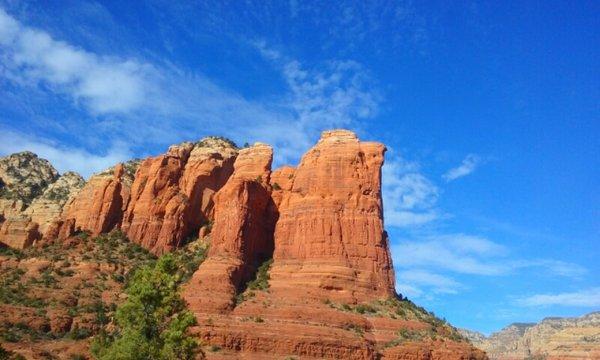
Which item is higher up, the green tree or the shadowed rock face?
the shadowed rock face

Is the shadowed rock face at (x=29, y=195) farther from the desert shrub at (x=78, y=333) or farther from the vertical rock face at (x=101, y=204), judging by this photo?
the desert shrub at (x=78, y=333)

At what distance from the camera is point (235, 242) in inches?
2830

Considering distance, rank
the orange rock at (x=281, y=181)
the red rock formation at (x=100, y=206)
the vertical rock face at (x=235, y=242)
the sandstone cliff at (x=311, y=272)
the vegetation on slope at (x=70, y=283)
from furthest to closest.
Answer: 1. the red rock formation at (x=100, y=206)
2. the orange rock at (x=281, y=181)
3. the vegetation on slope at (x=70, y=283)
4. the vertical rock face at (x=235, y=242)
5. the sandstone cliff at (x=311, y=272)

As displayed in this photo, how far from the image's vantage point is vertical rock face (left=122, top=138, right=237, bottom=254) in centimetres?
8738

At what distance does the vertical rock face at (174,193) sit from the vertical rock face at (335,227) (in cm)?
1574

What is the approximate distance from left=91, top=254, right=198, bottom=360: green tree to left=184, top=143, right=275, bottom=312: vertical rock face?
69.4 ft

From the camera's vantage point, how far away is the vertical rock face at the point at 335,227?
68.9 m

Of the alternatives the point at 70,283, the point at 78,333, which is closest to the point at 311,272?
the point at 78,333

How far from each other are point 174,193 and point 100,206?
1155 centimetres

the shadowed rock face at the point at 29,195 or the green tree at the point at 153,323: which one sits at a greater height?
the shadowed rock face at the point at 29,195

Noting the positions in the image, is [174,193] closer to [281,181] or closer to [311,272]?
[281,181]

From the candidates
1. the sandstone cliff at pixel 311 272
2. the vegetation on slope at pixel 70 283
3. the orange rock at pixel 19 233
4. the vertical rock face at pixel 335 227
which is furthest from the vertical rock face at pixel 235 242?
the orange rock at pixel 19 233

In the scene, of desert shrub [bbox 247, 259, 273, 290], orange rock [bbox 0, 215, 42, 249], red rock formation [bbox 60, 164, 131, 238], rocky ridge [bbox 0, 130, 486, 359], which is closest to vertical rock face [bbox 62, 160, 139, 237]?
red rock formation [bbox 60, 164, 131, 238]

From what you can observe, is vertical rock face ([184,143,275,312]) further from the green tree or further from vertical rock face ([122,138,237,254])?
the green tree
